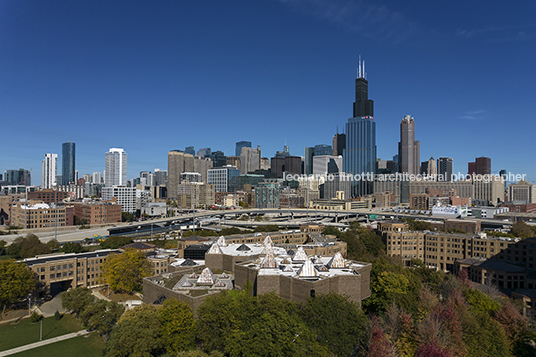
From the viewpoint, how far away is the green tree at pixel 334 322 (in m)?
34.0

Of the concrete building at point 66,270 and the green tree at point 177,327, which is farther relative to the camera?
the concrete building at point 66,270

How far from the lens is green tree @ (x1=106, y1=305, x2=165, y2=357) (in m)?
34.8

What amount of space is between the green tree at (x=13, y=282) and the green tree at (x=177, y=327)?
3054 centimetres

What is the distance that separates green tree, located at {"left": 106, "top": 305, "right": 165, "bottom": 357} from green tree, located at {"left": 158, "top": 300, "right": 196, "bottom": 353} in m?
0.73

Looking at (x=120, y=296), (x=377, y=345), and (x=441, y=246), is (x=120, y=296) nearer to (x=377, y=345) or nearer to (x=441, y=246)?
(x=377, y=345)

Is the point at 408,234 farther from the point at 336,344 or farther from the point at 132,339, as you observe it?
the point at 132,339

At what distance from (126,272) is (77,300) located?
31.7 ft

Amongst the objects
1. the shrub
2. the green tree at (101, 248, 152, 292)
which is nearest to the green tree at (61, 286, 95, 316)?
the shrub

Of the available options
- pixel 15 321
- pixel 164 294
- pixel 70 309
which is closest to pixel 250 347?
pixel 164 294

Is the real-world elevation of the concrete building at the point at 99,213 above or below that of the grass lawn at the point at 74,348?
above

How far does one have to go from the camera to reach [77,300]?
49.9 meters

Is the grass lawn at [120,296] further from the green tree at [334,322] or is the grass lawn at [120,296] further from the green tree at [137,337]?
the green tree at [334,322]

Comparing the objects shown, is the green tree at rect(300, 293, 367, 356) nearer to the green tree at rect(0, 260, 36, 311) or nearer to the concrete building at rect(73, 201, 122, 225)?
the green tree at rect(0, 260, 36, 311)

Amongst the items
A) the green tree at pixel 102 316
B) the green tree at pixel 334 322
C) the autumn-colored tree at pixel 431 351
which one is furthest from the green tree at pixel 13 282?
the autumn-colored tree at pixel 431 351
